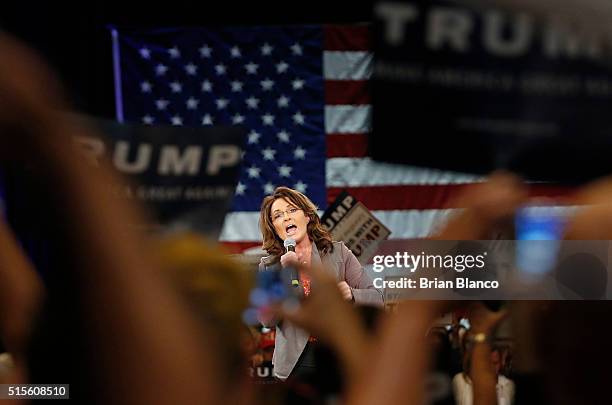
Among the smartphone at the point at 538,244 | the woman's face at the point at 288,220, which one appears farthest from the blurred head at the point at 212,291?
the woman's face at the point at 288,220

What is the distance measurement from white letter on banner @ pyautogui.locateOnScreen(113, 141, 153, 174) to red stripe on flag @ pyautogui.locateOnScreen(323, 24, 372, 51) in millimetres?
4639

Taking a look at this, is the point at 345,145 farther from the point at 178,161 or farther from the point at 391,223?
the point at 178,161

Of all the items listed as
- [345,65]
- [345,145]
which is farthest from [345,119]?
[345,65]

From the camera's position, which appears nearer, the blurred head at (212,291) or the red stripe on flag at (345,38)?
the blurred head at (212,291)

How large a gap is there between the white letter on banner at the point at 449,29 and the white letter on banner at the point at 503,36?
19 millimetres

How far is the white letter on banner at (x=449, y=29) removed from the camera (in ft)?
2.19

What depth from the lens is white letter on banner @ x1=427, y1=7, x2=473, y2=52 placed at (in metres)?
0.67

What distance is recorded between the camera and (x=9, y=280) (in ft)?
2.29

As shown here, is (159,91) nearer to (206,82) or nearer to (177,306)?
(206,82)

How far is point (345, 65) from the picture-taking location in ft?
17.0

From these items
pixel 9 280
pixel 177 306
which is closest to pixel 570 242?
pixel 177 306

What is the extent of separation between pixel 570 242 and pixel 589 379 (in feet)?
0.40

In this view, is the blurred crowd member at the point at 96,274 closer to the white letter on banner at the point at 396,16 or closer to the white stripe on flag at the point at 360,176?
the white letter on banner at the point at 396,16

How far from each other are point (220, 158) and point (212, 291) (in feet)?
0.41
